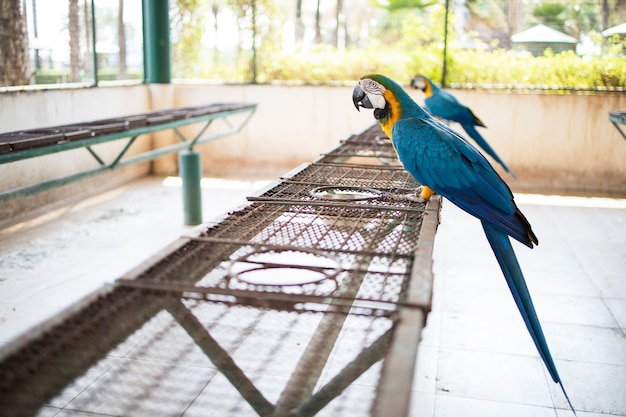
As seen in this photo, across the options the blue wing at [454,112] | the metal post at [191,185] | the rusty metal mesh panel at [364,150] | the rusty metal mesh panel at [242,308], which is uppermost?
the blue wing at [454,112]

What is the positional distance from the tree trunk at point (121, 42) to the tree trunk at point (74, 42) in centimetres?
73

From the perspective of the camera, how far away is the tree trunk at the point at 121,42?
6219mm

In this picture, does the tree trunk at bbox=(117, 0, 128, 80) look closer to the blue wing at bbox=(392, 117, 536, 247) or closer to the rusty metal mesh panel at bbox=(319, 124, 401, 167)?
the rusty metal mesh panel at bbox=(319, 124, 401, 167)

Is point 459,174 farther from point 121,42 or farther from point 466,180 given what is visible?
point 121,42

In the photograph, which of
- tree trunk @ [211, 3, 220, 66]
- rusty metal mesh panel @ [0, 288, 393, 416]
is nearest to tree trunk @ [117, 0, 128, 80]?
tree trunk @ [211, 3, 220, 66]

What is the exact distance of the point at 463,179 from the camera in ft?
6.35

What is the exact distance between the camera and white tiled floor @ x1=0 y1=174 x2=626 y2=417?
2.37 m

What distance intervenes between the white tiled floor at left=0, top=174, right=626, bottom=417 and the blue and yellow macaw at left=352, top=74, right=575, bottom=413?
0.51 meters

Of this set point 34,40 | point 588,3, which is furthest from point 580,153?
point 34,40

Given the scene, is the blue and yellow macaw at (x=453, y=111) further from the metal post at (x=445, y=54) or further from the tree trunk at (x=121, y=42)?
the tree trunk at (x=121, y=42)

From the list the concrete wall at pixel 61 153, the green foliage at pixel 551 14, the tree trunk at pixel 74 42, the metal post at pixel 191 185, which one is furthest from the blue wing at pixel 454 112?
the tree trunk at pixel 74 42

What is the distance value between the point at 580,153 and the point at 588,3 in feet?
4.97

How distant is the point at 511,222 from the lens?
72.5 inches

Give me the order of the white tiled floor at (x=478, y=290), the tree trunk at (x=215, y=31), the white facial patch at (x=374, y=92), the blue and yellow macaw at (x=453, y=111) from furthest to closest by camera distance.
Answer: the tree trunk at (x=215, y=31)
the blue and yellow macaw at (x=453, y=111)
the white tiled floor at (x=478, y=290)
the white facial patch at (x=374, y=92)
